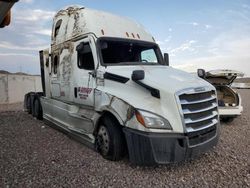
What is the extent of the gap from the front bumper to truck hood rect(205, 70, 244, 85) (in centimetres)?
502

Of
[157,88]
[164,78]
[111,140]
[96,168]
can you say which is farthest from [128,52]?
[96,168]

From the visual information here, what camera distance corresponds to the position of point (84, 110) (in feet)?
20.9

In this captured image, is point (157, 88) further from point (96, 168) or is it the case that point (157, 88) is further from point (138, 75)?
point (96, 168)

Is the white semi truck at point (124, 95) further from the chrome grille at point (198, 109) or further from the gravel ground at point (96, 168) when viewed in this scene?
the gravel ground at point (96, 168)

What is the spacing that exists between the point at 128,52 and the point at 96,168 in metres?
2.82

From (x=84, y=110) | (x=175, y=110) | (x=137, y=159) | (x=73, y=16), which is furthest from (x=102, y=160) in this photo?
(x=73, y=16)

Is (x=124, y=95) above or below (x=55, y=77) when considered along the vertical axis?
below

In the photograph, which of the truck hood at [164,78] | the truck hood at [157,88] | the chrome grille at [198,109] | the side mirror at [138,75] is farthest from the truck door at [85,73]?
the chrome grille at [198,109]

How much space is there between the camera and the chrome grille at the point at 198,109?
15.7 feet

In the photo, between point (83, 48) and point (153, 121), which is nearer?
point (153, 121)

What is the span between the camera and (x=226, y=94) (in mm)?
10039

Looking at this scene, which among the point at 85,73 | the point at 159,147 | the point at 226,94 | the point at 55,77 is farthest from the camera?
the point at 226,94

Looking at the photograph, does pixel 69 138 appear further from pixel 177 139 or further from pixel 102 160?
pixel 177 139

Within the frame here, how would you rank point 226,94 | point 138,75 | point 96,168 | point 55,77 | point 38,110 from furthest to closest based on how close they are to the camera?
1. point 38,110
2. point 226,94
3. point 55,77
4. point 96,168
5. point 138,75
